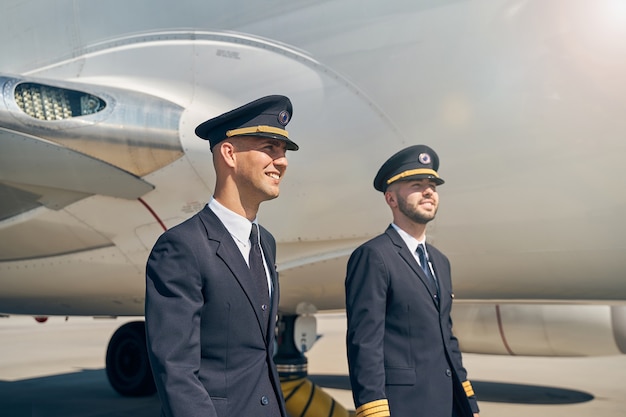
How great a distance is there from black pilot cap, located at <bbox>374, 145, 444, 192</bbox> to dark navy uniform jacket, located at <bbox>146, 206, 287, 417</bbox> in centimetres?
128

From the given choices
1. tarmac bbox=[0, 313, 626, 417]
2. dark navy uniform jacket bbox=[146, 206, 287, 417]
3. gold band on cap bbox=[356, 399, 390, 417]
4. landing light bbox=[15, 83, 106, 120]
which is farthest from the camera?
tarmac bbox=[0, 313, 626, 417]

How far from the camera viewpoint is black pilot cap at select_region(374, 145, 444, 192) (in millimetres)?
3156

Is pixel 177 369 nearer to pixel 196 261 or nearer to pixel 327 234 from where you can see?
pixel 196 261

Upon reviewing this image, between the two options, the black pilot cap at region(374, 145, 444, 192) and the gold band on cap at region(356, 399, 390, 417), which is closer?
the gold band on cap at region(356, 399, 390, 417)

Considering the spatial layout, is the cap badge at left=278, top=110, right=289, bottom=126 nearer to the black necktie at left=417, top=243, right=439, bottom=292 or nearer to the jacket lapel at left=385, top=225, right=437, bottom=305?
the jacket lapel at left=385, top=225, right=437, bottom=305

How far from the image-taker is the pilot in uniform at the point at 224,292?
1848 millimetres

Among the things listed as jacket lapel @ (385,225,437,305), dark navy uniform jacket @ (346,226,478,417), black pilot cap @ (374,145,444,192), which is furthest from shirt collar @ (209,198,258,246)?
black pilot cap @ (374,145,444,192)

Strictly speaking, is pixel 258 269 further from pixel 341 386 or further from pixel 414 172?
pixel 341 386

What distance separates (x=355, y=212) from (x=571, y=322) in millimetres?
3543

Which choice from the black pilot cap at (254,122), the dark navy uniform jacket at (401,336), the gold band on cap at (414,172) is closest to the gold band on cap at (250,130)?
the black pilot cap at (254,122)

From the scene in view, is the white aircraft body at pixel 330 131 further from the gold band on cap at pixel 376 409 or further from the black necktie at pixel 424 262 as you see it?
the gold band on cap at pixel 376 409

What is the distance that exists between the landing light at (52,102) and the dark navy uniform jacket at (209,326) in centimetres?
358

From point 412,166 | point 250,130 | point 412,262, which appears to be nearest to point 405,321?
point 412,262

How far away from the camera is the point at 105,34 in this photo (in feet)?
19.5
